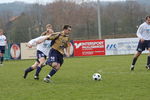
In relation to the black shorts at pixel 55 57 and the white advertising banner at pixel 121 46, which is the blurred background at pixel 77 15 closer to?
the white advertising banner at pixel 121 46

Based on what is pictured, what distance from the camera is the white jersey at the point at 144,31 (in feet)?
42.4

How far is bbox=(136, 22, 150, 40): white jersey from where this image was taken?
A: 42.4 ft

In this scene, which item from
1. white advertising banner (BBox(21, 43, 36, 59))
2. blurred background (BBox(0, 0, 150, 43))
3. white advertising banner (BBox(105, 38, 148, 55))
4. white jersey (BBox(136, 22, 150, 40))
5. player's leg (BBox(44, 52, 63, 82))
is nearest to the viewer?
player's leg (BBox(44, 52, 63, 82))

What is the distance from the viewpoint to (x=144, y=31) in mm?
12984

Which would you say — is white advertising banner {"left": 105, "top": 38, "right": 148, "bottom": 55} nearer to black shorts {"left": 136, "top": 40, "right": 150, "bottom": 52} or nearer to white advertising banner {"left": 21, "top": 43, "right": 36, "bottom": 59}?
white advertising banner {"left": 21, "top": 43, "right": 36, "bottom": 59}

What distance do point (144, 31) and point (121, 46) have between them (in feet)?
48.4

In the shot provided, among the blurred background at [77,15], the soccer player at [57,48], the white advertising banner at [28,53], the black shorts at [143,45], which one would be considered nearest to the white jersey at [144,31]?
the black shorts at [143,45]

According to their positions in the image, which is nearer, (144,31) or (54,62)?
(54,62)

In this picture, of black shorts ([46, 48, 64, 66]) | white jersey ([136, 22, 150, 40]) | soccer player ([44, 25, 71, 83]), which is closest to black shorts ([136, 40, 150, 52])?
white jersey ([136, 22, 150, 40])

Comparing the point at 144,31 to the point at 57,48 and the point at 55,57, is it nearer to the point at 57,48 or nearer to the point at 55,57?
the point at 57,48

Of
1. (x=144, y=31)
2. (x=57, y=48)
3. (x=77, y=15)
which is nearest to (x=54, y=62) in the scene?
(x=57, y=48)

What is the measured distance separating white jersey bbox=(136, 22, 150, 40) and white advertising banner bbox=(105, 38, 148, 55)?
14.4m

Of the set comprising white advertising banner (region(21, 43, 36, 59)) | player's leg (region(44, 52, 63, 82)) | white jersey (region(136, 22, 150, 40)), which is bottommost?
white advertising banner (region(21, 43, 36, 59))

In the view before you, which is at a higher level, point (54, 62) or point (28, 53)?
point (54, 62)
